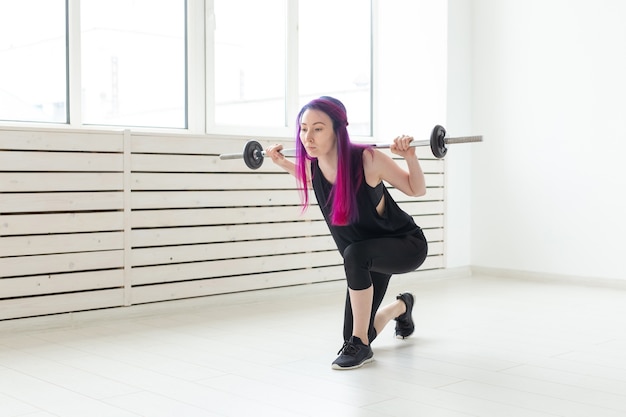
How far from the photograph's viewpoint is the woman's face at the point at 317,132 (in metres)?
2.98

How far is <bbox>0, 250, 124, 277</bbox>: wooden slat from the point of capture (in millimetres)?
3664

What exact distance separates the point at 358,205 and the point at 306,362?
2.07 ft

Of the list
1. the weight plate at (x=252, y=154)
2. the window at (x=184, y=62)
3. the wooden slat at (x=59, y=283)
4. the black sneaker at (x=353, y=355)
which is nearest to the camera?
the black sneaker at (x=353, y=355)

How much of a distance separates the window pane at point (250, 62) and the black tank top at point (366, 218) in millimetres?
1986

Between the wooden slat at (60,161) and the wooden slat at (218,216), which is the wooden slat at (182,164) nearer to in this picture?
the wooden slat at (60,161)

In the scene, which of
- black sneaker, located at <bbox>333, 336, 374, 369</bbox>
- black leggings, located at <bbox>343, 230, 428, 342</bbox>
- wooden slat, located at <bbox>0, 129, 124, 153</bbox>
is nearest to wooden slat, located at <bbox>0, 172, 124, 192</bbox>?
wooden slat, located at <bbox>0, 129, 124, 153</bbox>

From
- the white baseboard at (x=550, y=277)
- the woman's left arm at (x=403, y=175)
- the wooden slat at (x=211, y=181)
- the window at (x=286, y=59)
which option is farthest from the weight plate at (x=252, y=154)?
the white baseboard at (x=550, y=277)

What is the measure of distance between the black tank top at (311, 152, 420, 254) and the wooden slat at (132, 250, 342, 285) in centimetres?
136

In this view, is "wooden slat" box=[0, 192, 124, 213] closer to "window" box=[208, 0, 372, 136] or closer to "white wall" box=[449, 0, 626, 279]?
"window" box=[208, 0, 372, 136]

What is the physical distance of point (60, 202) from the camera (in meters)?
3.81

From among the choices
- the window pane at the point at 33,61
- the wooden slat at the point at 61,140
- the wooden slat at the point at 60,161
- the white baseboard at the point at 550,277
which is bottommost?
the white baseboard at the point at 550,277

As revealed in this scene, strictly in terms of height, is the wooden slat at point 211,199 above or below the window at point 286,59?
below

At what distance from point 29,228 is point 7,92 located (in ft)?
2.75

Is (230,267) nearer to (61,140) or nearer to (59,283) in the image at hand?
(59,283)
